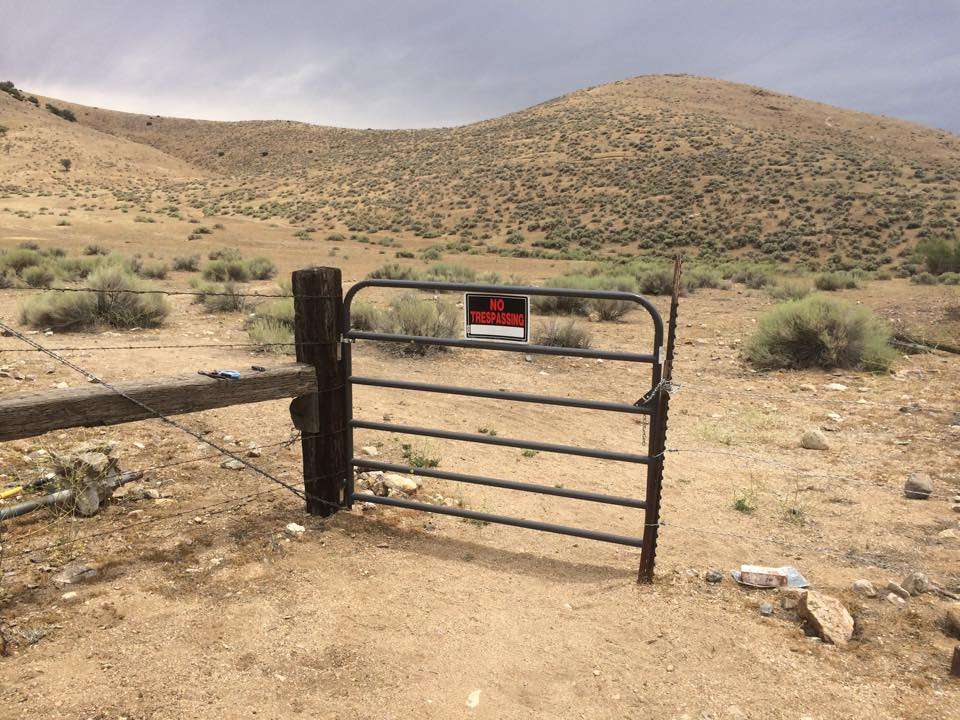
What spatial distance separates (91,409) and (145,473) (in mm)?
1944

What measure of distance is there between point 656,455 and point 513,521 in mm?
1006

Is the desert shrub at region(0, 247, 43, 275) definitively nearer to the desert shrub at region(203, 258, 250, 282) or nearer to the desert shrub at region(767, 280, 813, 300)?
the desert shrub at region(203, 258, 250, 282)

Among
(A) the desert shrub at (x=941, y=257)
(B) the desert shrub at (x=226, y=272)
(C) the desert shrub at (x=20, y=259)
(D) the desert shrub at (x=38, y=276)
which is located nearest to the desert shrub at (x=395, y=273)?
(B) the desert shrub at (x=226, y=272)

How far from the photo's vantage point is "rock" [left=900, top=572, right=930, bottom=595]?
3840 mm

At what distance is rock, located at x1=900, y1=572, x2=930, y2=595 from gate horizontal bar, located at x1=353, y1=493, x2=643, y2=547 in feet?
4.94

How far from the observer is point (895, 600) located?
12.3ft

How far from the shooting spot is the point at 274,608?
3.52m

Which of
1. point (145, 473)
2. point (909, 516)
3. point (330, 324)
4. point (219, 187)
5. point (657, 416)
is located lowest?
point (909, 516)

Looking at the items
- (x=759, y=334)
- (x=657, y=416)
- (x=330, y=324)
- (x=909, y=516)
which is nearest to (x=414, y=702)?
(x=657, y=416)

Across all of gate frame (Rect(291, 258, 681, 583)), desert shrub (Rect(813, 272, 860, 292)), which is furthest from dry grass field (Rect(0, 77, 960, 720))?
desert shrub (Rect(813, 272, 860, 292))

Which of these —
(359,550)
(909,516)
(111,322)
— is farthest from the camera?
(111,322)

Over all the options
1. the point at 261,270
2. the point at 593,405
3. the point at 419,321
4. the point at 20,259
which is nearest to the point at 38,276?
the point at 20,259

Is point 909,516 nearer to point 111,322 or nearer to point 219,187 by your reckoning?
point 111,322

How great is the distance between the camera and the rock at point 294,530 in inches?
171
